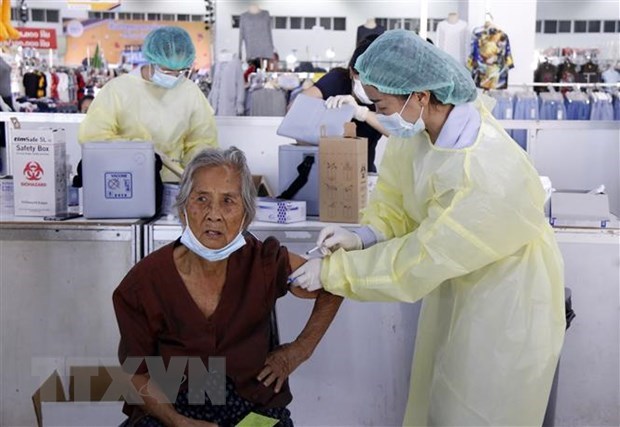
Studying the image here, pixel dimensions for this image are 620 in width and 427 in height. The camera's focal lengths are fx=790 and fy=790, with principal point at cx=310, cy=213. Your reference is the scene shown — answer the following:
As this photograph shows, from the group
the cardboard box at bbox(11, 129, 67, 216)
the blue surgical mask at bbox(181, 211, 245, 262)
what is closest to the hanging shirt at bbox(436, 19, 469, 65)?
the cardboard box at bbox(11, 129, 67, 216)

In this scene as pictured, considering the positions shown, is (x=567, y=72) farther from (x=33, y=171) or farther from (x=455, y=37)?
(x=33, y=171)

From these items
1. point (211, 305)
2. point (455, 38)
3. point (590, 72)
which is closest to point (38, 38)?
point (455, 38)

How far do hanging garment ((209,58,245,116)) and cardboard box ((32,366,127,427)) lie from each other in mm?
5294

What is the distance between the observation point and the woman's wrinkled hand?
2.07 meters

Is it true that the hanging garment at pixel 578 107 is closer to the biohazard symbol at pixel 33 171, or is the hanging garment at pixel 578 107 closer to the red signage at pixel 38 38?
the biohazard symbol at pixel 33 171

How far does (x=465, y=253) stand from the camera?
1.86 m

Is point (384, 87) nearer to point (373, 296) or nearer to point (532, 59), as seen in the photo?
point (373, 296)

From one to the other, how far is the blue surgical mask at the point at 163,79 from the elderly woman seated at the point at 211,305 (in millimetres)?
1618

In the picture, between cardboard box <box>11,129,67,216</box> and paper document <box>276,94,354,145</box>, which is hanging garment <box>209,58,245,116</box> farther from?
cardboard box <box>11,129,67,216</box>

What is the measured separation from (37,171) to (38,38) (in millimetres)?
10901

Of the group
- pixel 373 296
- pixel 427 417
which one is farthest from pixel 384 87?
pixel 427 417

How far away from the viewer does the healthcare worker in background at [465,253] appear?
1857 millimetres

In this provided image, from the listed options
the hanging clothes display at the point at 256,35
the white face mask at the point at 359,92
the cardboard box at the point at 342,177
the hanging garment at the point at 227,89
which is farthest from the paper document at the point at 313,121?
the hanging clothes display at the point at 256,35

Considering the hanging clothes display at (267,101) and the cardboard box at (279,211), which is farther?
the hanging clothes display at (267,101)
